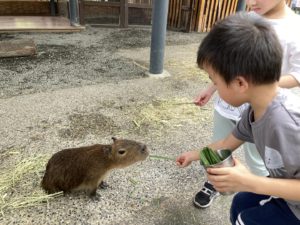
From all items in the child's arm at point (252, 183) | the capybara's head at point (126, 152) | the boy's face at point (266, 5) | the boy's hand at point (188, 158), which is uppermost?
the boy's face at point (266, 5)

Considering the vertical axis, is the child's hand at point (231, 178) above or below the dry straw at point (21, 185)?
above

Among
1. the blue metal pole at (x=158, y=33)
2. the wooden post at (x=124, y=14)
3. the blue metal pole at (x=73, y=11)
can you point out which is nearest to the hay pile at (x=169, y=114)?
the blue metal pole at (x=158, y=33)

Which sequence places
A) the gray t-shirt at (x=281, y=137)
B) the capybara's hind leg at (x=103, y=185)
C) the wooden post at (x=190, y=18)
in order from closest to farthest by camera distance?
the gray t-shirt at (x=281, y=137) < the capybara's hind leg at (x=103, y=185) < the wooden post at (x=190, y=18)

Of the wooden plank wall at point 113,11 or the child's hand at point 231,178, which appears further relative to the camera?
the wooden plank wall at point 113,11

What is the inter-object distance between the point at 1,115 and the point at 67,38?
3665mm

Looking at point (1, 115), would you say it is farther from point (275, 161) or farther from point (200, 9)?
point (200, 9)

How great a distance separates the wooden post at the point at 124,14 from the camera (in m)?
7.90

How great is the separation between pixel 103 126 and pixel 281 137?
8.00 ft

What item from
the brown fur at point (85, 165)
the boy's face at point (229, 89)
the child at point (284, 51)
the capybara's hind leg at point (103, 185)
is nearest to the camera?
the boy's face at point (229, 89)

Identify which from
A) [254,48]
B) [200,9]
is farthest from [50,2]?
[254,48]

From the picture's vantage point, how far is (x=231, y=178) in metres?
1.24

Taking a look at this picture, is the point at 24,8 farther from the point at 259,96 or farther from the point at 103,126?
the point at 259,96

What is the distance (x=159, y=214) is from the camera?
230cm

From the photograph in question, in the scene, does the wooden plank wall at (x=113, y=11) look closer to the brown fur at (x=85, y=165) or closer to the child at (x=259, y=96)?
the brown fur at (x=85, y=165)
